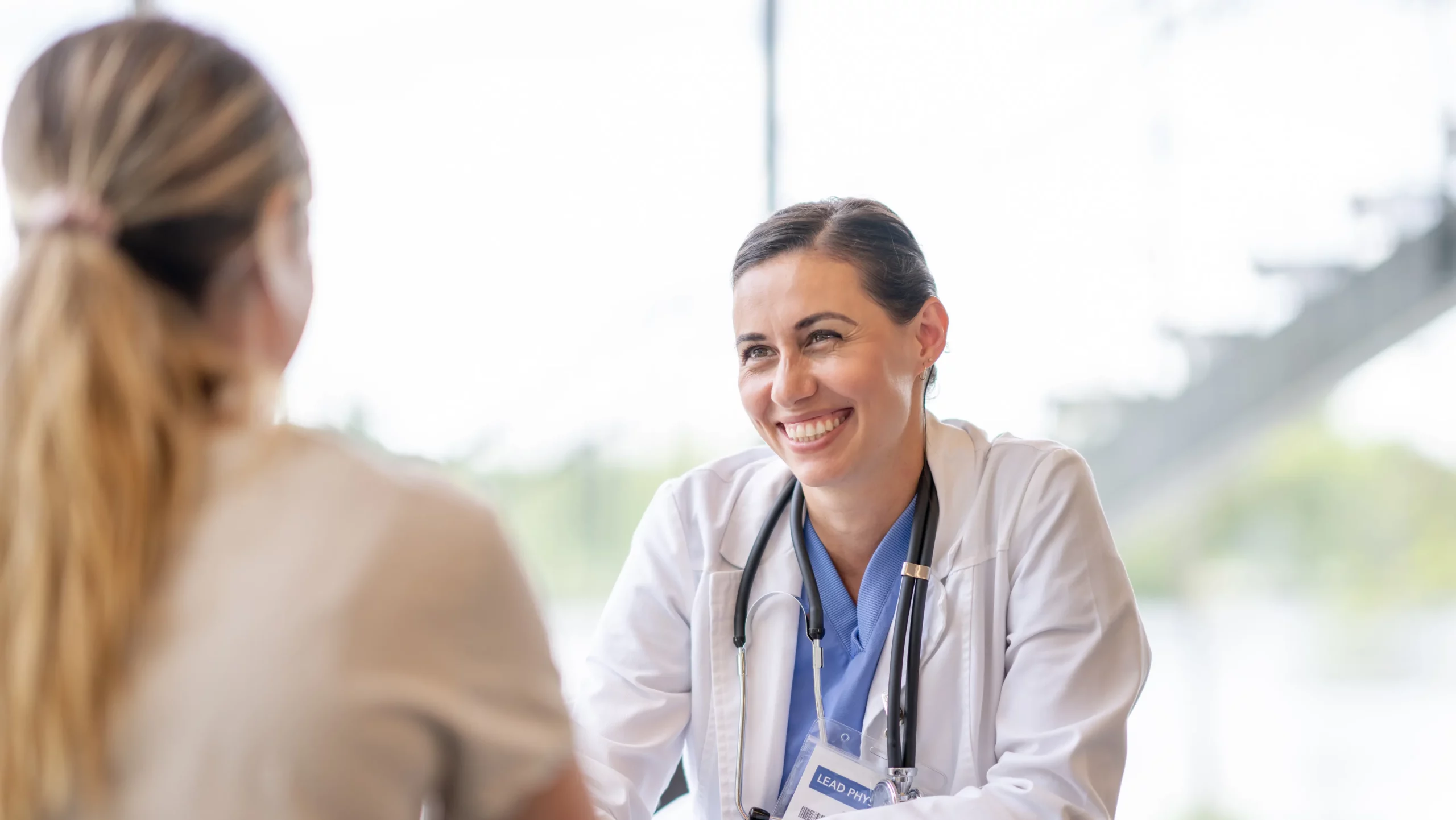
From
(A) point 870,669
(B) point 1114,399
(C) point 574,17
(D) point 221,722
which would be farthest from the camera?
(B) point 1114,399

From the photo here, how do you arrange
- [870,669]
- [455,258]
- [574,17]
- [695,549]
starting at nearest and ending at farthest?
[870,669] < [695,549] < [455,258] < [574,17]

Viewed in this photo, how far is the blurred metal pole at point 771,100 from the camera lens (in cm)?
272

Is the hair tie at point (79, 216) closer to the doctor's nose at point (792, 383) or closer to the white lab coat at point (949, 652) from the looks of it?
the white lab coat at point (949, 652)

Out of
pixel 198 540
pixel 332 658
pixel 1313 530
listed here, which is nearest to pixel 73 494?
pixel 198 540

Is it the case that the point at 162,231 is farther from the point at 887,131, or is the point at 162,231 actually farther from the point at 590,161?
the point at 887,131

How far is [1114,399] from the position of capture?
308cm

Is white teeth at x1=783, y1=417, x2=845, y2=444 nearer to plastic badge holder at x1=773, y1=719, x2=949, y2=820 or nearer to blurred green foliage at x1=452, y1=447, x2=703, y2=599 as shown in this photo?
plastic badge holder at x1=773, y1=719, x2=949, y2=820

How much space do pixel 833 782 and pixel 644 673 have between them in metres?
0.30

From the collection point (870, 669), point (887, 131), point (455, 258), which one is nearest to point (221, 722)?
point (870, 669)

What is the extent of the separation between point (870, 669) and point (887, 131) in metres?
1.63

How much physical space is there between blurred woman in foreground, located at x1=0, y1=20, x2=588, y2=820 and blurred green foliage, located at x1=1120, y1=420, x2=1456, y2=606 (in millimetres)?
3034

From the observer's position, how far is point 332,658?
0.63m

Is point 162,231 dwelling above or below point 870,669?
above

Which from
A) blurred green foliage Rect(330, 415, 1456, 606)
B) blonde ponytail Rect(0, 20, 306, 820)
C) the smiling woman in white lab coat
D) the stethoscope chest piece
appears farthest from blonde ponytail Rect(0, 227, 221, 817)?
blurred green foliage Rect(330, 415, 1456, 606)
